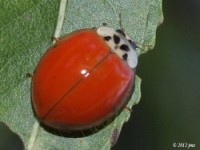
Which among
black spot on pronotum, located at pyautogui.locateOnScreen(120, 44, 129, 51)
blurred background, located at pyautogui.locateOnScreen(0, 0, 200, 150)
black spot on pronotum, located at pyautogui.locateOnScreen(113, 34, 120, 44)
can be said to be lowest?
blurred background, located at pyautogui.locateOnScreen(0, 0, 200, 150)

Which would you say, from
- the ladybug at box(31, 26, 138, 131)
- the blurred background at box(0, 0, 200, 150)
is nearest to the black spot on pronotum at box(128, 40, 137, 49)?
the ladybug at box(31, 26, 138, 131)

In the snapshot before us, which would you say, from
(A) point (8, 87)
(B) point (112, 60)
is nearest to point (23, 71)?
(A) point (8, 87)

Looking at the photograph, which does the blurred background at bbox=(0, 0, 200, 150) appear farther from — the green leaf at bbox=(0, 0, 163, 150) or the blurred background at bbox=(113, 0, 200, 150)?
the green leaf at bbox=(0, 0, 163, 150)

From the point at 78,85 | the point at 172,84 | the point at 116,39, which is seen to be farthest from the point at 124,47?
the point at 172,84

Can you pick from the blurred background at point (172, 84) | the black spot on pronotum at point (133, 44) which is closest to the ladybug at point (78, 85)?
the black spot on pronotum at point (133, 44)

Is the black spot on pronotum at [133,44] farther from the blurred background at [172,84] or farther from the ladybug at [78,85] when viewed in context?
the blurred background at [172,84]

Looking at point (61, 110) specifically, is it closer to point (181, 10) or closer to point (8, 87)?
point (8, 87)

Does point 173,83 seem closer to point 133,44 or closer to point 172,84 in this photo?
point 172,84
